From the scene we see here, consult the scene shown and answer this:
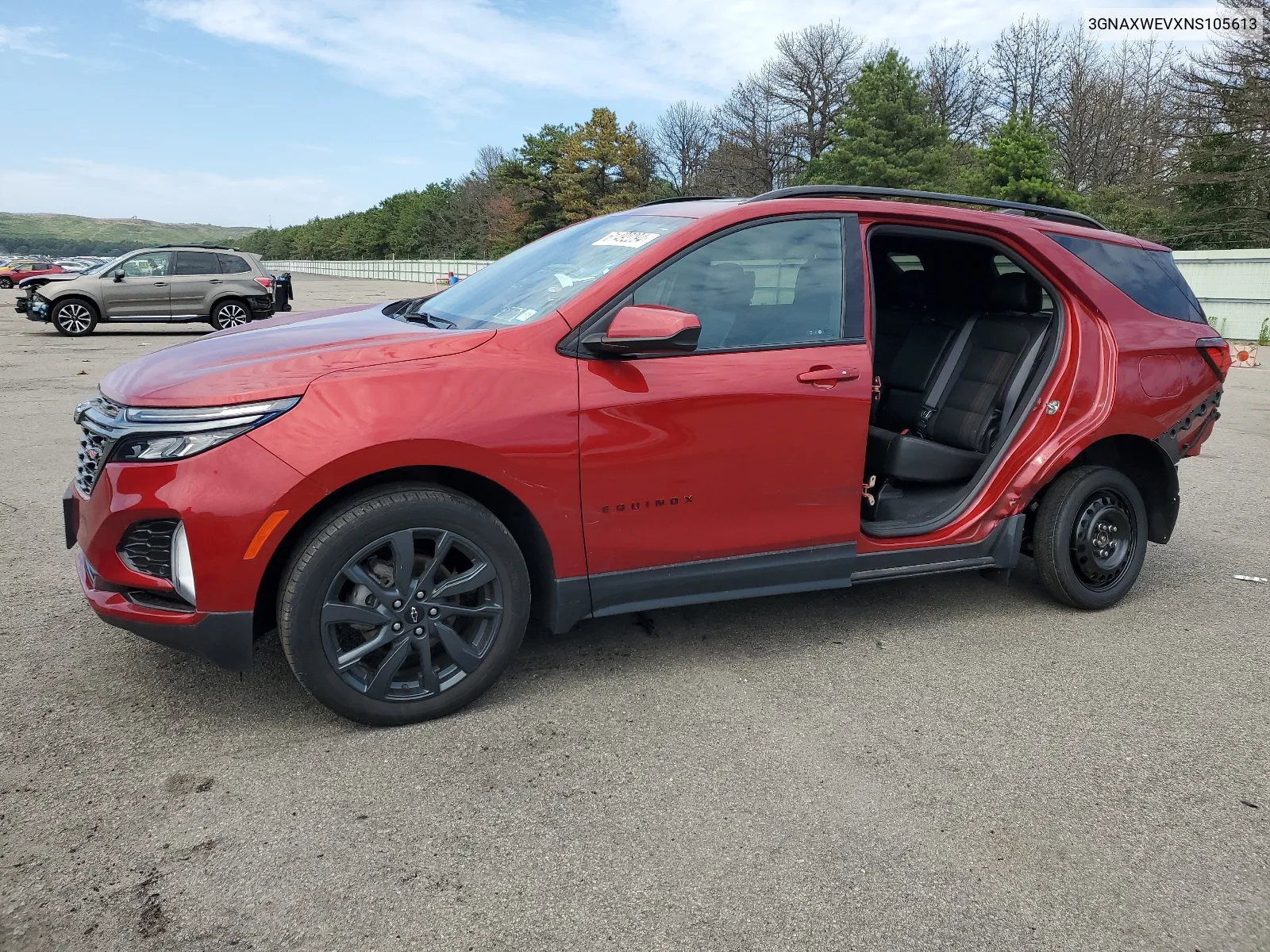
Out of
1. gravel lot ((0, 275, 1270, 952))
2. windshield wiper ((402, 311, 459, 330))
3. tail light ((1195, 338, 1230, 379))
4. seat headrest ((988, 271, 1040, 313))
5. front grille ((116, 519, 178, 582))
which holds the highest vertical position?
seat headrest ((988, 271, 1040, 313))

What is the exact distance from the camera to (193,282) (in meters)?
19.5

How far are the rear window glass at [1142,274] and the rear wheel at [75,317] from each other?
19.3 m

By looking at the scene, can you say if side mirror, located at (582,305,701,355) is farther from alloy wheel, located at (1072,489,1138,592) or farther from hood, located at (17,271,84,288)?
hood, located at (17,271,84,288)

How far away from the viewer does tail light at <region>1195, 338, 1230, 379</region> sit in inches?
182

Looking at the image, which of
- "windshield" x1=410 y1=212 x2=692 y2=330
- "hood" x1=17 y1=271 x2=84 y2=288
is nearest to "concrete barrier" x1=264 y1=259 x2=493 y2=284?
"hood" x1=17 y1=271 x2=84 y2=288

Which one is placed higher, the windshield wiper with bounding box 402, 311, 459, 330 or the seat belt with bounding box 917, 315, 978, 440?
the windshield wiper with bounding box 402, 311, 459, 330

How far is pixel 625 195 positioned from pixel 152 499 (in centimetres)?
6546

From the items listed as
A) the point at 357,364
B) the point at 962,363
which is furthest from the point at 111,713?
the point at 962,363

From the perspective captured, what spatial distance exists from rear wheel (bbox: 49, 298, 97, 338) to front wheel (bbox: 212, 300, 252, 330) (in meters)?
2.17

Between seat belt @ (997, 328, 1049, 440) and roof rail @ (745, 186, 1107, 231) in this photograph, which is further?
seat belt @ (997, 328, 1049, 440)

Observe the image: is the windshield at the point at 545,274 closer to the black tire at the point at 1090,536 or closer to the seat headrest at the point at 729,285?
the seat headrest at the point at 729,285

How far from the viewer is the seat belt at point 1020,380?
176 inches

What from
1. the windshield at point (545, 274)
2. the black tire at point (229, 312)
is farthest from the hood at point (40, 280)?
the windshield at point (545, 274)

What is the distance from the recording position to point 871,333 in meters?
3.85
